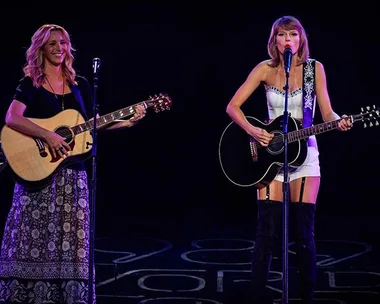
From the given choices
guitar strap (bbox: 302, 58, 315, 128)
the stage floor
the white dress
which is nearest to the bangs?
guitar strap (bbox: 302, 58, 315, 128)

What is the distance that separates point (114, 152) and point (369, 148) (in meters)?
3.09

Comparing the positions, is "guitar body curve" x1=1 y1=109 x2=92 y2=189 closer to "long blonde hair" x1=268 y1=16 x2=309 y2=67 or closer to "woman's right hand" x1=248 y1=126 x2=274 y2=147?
"woman's right hand" x1=248 y1=126 x2=274 y2=147

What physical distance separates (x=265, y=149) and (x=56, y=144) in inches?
56.6

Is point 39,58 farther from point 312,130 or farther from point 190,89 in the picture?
Answer: point 190,89

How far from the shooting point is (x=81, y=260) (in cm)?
489

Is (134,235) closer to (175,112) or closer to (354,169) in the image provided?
(175,112)

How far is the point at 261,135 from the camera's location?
15.8ft

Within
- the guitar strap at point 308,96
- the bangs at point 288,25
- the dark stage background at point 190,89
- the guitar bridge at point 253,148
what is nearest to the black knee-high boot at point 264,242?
the guitar bridge at point 253,148

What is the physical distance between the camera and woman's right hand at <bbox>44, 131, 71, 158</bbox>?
4867 millimetres

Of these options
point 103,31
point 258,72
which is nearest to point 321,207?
point 103,31

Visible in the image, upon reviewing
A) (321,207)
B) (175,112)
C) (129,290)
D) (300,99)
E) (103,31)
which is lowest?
(129,290)

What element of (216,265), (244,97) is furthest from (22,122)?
(216,265)

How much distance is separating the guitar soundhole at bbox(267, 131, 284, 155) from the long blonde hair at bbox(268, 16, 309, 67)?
19.1 inches

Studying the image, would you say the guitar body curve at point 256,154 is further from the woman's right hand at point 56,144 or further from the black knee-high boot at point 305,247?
the woman's right hand at point 56,144
